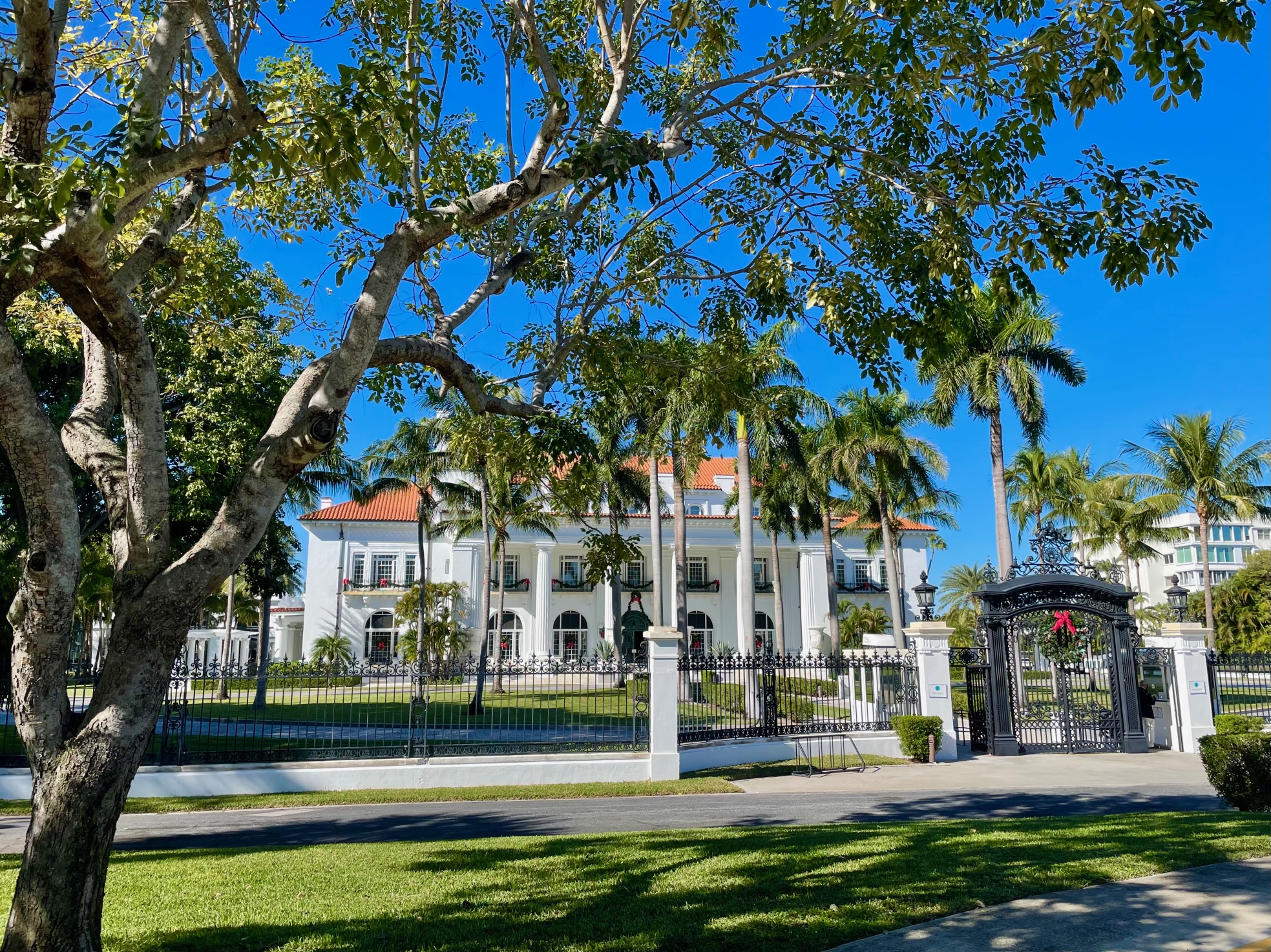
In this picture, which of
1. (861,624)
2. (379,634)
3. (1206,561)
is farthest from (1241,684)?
(379,634)

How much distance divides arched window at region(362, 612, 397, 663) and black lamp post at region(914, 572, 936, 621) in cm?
3616

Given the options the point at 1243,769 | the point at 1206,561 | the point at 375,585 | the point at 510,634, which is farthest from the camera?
the point at 510,634

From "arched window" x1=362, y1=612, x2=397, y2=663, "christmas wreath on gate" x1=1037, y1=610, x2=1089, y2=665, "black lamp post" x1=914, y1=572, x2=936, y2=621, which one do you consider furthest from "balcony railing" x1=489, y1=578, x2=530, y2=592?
"christmas wreath on gate" x1=1037, y1=610, x2=1089, y2=665

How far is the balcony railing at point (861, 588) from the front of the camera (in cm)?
5659

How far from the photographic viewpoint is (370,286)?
5.65 metres

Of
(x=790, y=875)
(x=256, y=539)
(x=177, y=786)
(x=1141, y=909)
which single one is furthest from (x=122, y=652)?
(x=177, y=786)

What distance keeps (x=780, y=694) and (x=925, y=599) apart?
395 centimetres

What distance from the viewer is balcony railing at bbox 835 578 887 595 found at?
56.6m

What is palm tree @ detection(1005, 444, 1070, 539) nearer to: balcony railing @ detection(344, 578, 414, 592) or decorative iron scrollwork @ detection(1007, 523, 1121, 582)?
decorative iron scrollwork @ detection(1007, 523, 1121, 582)

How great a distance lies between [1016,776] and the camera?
52.3 feet

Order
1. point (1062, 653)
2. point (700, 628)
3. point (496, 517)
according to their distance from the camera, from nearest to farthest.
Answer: point (1062, 653) → point (496, 517) → point (700, 628)

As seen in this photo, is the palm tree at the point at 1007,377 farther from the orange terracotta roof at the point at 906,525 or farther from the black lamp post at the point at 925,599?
the orange terracotta roof at the point at 906,525

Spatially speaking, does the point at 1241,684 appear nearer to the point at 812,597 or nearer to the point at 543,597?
the point at 812,597

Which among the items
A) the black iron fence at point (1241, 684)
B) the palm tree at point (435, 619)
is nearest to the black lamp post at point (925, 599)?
the black iron fence at point (1241, 684)
